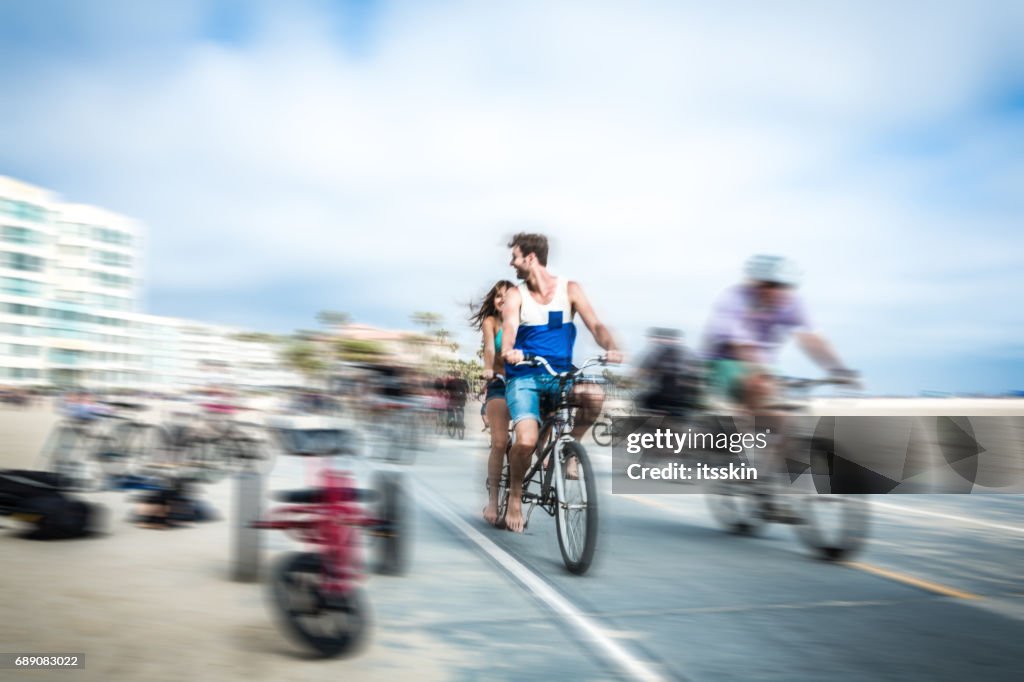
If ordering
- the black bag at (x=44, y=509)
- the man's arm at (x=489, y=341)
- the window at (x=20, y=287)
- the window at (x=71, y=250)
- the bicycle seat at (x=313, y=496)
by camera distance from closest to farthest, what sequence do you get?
1. the bicycle seat at (x=313, y=496)
2. the black bag at (x=44, y=509)
3. the man's arm at (x=489, y=341)
4. the window at (x=20, y=287)
5. the window at (x=71, y=250)

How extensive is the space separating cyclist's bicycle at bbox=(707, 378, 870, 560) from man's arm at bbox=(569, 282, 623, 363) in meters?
1.31

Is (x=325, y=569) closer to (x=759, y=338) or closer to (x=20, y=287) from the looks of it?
(x=759, y=338)

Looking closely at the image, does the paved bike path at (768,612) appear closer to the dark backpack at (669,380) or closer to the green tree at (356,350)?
the green tree at (356,350)

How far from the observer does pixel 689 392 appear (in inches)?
426

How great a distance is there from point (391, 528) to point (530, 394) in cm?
145

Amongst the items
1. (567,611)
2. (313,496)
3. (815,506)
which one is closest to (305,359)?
(313,496)

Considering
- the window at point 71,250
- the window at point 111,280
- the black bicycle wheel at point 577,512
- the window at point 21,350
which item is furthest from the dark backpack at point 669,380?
the window at point 111,280

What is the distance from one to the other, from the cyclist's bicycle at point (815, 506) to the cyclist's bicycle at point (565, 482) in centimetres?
154

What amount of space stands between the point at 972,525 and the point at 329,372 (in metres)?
6.91

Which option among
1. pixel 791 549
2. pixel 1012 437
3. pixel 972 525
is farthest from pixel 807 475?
pixel 1012 437

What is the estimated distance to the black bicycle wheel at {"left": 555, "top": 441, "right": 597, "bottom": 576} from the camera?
5.52 metres

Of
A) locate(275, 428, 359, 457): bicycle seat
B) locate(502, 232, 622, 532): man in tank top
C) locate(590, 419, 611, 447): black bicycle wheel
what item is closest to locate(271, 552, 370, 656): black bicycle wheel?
locate(275, 428, 359, 457): bicycle seat

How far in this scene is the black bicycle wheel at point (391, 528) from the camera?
219 inches

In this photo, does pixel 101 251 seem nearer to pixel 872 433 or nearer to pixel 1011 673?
pixel 872 433
